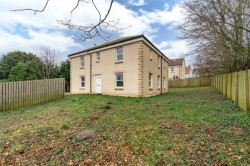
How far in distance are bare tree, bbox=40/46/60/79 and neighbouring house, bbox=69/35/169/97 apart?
13885 millimetres

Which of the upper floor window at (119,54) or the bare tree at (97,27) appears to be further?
the upper floor window at (119,54)

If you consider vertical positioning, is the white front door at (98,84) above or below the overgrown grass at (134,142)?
above

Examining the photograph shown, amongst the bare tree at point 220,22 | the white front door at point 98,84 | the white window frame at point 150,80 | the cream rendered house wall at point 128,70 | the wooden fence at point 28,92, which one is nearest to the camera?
the bare tree at point 220,22

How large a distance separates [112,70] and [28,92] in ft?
26.0

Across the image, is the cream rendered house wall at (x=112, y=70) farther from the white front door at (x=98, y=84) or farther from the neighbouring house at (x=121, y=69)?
the white front door at (x=98, y=84)

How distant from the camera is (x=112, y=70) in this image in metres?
16.1

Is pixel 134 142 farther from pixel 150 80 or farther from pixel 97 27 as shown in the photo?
pixel 150 80

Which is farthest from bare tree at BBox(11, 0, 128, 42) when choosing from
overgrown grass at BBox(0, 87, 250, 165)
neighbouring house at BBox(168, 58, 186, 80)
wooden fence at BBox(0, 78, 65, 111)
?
neighbouring house at BBox(168, 58, 186, 80)

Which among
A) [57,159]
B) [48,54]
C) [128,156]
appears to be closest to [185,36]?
[128,156]

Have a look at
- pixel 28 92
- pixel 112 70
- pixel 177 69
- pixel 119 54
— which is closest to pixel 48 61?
pixel 112 70

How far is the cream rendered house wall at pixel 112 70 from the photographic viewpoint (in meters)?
14.5

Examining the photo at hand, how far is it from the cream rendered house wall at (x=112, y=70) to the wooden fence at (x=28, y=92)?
4962 millimetres

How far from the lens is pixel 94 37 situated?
147 inches

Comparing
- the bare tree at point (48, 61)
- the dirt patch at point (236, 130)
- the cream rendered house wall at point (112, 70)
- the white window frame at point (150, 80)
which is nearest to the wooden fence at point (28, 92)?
the cream rendered house wall at point (112, 70)
